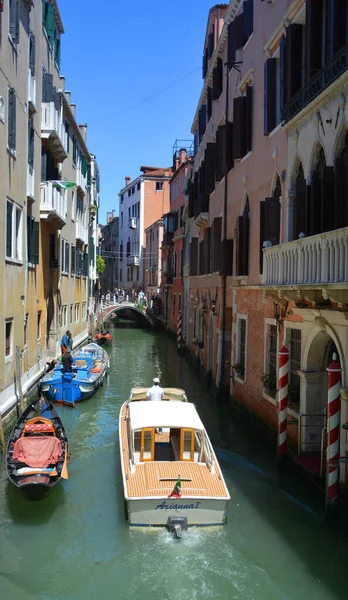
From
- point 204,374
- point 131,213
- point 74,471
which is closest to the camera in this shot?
point 74,471

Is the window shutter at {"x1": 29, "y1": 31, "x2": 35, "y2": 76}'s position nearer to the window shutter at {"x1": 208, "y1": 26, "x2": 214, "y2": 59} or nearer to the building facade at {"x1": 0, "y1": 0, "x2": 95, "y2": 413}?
the building facade at {"x1": 0, "y1": 0, "x2": 95, "y2": 413}

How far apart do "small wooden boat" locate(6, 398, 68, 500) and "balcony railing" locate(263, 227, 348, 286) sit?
14.4 feet

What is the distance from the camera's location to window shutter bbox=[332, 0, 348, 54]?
25.9 ft

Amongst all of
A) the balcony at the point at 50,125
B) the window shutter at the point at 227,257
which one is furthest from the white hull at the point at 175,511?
the balcony at the point at 50,125

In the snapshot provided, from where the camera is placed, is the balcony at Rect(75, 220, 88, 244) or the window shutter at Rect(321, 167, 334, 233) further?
the balcony at Rect(75, 220, 88, 244)

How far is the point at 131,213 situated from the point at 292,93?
161 ft

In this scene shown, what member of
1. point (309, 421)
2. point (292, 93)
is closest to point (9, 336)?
point (309, 421)

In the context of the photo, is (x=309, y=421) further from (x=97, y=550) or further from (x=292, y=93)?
(x=292, y=93)

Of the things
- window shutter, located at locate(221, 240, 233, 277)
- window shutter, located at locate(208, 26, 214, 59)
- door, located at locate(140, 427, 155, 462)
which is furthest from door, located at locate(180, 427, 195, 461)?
window shutter, located at locate(208, 26, 214, 59)

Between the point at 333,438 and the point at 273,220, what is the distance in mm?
4693

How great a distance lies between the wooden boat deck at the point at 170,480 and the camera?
741 centimetres

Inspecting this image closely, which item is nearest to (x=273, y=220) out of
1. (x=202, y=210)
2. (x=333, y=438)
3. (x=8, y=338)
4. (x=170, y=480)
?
(x=333, y=438)

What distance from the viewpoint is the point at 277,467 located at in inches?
380

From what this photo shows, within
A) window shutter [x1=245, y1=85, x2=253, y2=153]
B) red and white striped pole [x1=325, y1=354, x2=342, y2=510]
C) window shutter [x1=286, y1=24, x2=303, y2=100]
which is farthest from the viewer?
window shutter [x1=245, y1=85, x2=253, y2=153]
